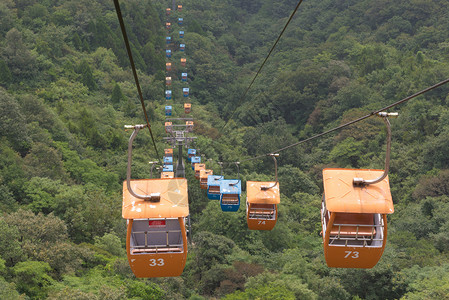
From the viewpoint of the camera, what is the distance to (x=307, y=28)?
76.9 meters

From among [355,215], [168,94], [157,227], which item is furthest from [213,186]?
[168,94]

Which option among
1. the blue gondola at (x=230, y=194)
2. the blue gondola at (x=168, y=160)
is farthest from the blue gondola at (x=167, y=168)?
the blue gondola at (x=230, y=194)

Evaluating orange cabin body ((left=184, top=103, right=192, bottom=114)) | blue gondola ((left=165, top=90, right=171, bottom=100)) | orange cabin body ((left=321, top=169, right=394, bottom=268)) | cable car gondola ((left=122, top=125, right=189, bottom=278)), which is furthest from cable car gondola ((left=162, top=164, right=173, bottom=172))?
orange cabin body ((left=321, top=169, right=394, bottom=268))

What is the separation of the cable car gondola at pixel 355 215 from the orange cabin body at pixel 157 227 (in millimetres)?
2629

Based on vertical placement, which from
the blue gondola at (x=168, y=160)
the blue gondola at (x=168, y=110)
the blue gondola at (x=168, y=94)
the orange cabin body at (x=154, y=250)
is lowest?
the orange cabin body at (x=154, y=250)

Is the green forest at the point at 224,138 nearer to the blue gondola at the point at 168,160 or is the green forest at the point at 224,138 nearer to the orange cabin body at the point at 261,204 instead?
the blue gondola at the point at 168,160

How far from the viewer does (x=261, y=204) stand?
15.5 metres

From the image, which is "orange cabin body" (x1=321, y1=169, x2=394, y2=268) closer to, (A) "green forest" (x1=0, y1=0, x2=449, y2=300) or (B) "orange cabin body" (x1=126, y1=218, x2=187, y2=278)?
(B) "orange cabin body" (x1=126, y1=218, x2=187, y2=278)

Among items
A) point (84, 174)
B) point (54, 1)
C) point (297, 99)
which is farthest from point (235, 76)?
Result: point (84, 174)

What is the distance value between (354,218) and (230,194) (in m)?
11.8

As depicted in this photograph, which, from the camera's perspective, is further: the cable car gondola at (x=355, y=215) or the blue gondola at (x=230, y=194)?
the blue gondola at (x=230, y=194)

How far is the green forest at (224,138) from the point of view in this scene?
66.8 feet

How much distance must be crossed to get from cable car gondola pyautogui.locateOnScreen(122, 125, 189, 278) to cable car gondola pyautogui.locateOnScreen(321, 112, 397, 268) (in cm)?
262

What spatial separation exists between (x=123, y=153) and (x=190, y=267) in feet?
54.7
